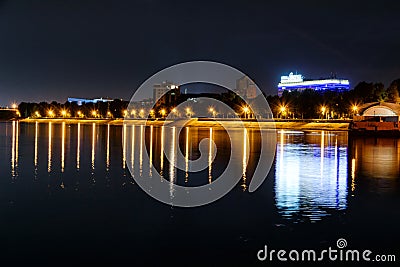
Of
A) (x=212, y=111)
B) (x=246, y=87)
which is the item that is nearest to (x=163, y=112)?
(x=212, y=111)

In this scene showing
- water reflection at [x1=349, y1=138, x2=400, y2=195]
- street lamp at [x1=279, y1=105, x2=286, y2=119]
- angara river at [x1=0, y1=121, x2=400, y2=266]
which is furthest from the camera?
street lamp at [x1=279, y1=105, x2=286, y2=119]

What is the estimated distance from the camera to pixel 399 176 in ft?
50.5

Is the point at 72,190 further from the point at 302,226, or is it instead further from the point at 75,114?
the point at 75,114

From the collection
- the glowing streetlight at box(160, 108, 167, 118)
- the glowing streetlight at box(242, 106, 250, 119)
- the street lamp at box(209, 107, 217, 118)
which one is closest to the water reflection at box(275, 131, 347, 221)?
the glowing streetlight at box(242, 106, 250, 119)

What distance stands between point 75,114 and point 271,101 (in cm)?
6798

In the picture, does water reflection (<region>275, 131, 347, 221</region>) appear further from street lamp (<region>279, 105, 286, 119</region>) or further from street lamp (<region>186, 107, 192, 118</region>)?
street lamp (<region>186, 107, 192, 118</region>)

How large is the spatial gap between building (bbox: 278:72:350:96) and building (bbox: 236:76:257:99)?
19.4 m

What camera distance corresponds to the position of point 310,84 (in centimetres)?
14012

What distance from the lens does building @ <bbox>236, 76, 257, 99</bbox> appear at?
105 m

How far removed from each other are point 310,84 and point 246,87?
39.6m

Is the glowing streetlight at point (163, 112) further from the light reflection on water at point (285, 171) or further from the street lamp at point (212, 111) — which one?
the light reflection on water at point (285, 171)

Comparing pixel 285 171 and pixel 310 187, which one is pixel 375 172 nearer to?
pixel 285 171

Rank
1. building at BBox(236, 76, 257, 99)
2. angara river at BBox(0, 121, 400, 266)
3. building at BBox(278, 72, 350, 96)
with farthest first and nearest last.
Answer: building at BBox(278, 72, 350, 96) < building at BBox(236, 76, 257, 99) < angara river at BBox(0, 121, 400, 266)

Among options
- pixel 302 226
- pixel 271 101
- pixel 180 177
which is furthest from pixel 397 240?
pixel 271 101
